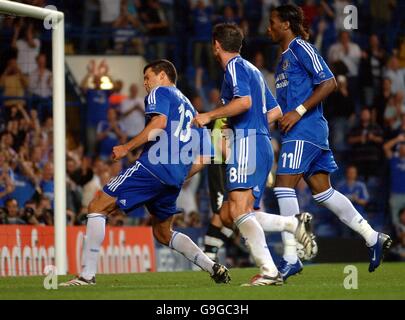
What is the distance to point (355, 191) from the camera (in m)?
19.5

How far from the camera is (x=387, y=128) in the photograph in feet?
68.2

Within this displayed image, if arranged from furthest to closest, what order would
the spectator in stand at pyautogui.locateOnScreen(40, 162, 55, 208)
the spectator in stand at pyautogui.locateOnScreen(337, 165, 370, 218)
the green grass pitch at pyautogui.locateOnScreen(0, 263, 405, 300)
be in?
the spectator in stand at pyautogui.locateOnScreen(337, 165, 370, 218) → the spectator in stand at pyautogui.locateOnScreen(40, 162, 55, 208) → the green grass pitch at pyautogui.locateOnScreen(0, 263, 405, 300)

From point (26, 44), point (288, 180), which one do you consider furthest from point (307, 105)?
point (26, 44)

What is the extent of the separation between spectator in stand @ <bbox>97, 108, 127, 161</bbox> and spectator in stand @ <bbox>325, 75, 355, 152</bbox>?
12.9 feet

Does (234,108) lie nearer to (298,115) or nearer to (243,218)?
(243,218)

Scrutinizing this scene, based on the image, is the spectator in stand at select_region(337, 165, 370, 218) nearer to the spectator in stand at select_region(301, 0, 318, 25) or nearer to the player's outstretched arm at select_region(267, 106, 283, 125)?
the spectator in stand at select_region(301, 0, 318, 25)

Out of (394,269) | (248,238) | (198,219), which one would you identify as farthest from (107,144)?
(248,238)

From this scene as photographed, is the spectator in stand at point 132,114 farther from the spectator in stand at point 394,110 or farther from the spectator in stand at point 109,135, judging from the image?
the spectator in stand at point 394,110

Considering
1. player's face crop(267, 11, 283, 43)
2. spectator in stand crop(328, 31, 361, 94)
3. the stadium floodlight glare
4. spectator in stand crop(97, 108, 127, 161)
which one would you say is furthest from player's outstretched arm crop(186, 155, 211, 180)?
spectator in stand crop(328, 31, 361, 94)

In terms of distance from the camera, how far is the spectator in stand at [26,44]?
1878cm

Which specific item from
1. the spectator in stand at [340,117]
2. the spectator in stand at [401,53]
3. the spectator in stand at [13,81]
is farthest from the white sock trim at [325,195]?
the spectator in stand at [401,53]

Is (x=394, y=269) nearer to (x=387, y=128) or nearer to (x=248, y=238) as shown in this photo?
(x=248, y=238)

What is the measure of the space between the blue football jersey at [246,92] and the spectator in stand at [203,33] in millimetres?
12349

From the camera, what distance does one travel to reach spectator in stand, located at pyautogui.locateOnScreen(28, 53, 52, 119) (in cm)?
1792
